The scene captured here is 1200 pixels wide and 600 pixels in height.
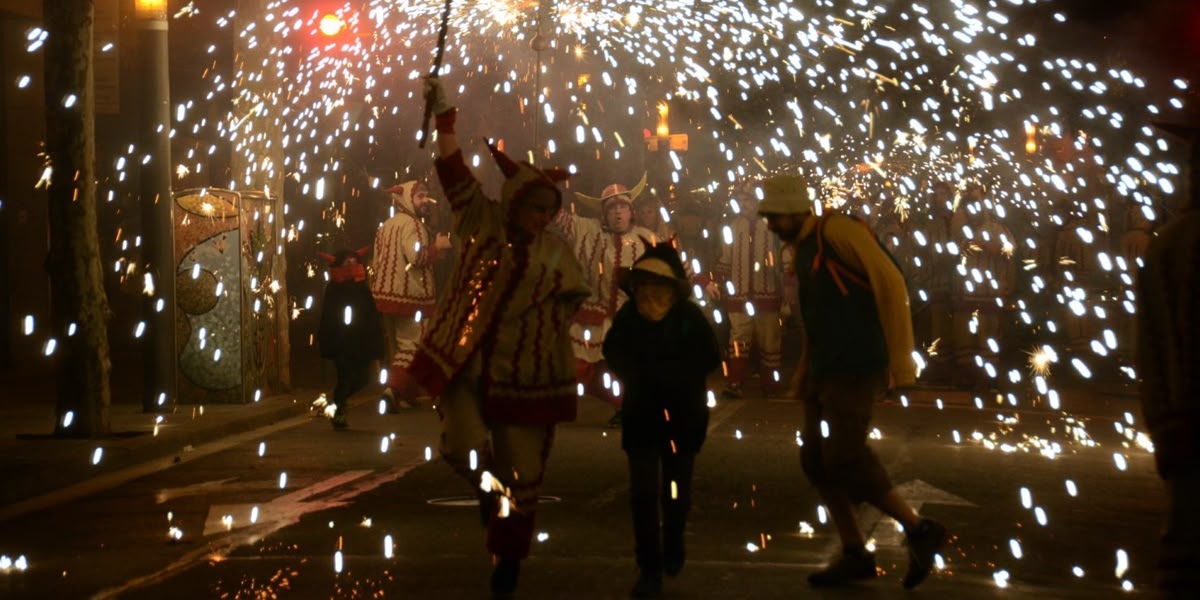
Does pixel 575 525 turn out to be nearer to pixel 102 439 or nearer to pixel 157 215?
pixel 102 439

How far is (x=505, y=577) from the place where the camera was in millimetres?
7551

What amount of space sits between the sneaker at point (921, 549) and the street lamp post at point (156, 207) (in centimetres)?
964

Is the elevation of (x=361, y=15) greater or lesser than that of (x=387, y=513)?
Result: greater

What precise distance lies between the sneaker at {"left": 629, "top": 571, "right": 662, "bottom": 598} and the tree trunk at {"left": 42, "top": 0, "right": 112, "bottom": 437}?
714 cm

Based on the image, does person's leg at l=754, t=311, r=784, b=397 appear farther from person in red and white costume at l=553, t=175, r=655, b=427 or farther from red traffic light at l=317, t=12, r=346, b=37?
red traffic light at l=317, t=12, r=346, b=37

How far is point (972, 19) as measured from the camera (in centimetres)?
1510

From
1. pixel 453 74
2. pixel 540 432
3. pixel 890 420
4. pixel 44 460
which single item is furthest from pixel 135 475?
pixel 453 74

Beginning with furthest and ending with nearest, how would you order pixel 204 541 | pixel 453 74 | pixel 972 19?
pixel 453 74 → pixel 972 19 → pixel 204 541

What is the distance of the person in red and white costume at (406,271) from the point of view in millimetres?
16859

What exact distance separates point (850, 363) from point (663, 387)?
31.9 inches

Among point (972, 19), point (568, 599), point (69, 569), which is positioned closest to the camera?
point (568, 599)

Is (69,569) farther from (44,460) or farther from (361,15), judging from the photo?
(361,15)

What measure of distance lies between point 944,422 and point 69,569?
895cm

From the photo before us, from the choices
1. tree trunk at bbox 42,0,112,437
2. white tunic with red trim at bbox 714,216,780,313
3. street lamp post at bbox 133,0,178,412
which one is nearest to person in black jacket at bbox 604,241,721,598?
tree trunk at bbox 42,0,112,437
